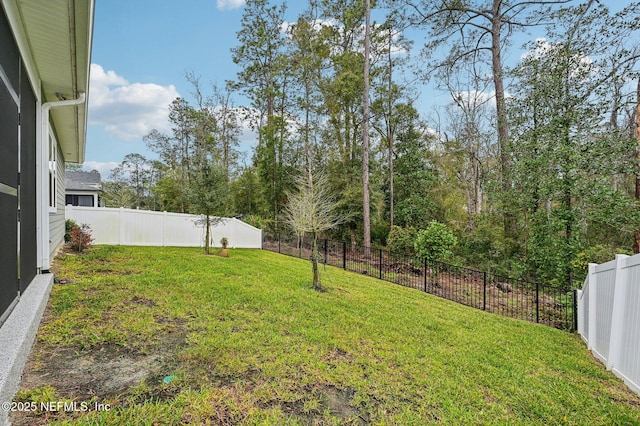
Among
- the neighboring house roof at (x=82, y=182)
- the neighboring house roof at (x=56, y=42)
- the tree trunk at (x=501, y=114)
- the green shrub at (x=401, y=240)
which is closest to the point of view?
the neighboring house roof at (x=56, y=42)

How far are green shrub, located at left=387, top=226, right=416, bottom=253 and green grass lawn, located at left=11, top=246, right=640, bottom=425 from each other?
7811 millimetres

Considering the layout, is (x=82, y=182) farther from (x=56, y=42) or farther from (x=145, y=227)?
(x=56, y=42)

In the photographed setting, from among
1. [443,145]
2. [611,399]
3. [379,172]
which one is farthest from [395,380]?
[443,145]

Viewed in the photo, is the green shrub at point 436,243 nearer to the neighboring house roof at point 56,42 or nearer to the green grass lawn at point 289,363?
the green grass lawn at point 289,363

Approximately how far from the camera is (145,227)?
1028 cm

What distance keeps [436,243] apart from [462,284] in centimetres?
149

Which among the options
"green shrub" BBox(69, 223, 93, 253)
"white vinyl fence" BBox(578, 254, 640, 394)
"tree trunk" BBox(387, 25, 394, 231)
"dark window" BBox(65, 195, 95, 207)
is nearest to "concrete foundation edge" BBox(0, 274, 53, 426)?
"green shrub" BBox(69, 223, 93, 253)

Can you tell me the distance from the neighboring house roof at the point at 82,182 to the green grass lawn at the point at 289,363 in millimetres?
13686

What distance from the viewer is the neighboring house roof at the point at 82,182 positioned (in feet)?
53.5

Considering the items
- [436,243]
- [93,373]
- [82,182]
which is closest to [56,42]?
[93,373]

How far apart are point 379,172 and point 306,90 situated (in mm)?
5803

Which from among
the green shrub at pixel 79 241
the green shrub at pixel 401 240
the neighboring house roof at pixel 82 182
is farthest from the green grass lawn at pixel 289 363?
the neighboring house roof at pixel 82 182

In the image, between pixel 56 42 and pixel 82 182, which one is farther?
pixel 82 182

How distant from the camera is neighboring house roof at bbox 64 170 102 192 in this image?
16.3 m
